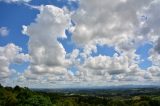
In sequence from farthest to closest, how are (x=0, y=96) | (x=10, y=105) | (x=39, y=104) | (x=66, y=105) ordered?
(x=66, y=105) → (x=0, y=96) → (x=10, y=105) → (x=39, y=104)

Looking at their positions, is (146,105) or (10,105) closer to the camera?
(10,105)

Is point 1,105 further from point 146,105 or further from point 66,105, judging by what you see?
point 146,105

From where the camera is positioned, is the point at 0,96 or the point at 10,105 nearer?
the point at 10,105

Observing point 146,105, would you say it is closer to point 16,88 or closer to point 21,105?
point 16,88

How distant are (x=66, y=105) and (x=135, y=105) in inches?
1945

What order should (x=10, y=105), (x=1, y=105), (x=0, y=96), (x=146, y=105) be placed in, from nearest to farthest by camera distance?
(x=10, y=105) < (x=1, y=105) < (x=0, y=96) < (x=146, y=105)

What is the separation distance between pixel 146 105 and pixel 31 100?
122m

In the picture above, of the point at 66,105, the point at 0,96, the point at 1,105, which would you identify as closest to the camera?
the point at 1,105

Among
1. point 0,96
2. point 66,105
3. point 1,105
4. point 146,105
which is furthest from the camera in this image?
point 146,105

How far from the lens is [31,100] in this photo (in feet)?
290

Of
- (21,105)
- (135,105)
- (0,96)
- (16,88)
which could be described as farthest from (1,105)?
(135,105)

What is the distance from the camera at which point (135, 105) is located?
19875 centimetres

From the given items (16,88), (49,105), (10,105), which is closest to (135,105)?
(16,88)

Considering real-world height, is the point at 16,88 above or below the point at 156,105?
above
